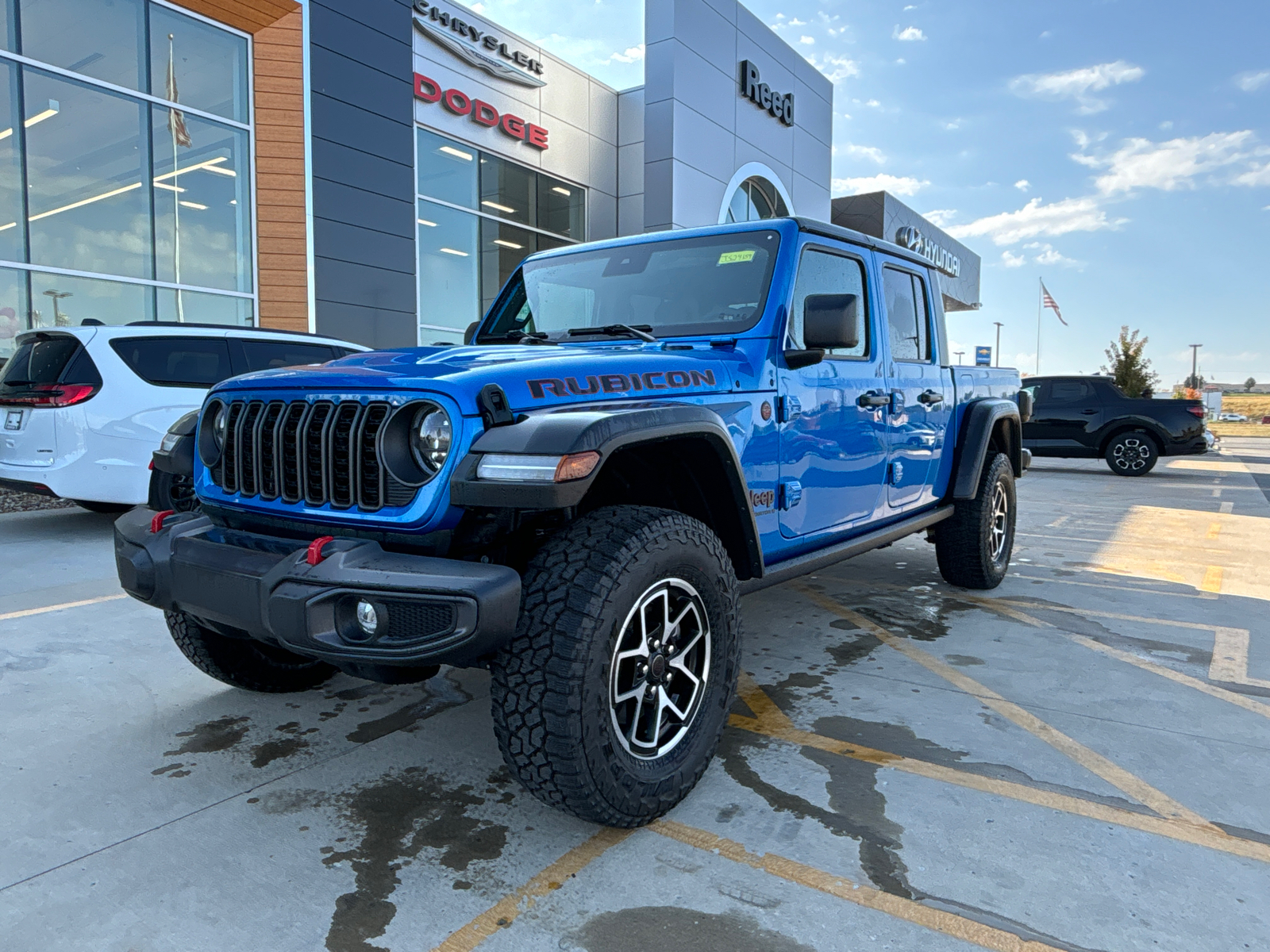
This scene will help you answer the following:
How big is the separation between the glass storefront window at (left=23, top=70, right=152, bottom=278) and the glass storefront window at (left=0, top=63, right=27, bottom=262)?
0.11 meters

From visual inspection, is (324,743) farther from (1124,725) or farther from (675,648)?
(1124,725)

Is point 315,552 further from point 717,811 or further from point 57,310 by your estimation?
point 57,310

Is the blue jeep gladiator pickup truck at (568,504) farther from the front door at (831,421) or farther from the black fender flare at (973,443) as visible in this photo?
the black fender flare at (973,443)

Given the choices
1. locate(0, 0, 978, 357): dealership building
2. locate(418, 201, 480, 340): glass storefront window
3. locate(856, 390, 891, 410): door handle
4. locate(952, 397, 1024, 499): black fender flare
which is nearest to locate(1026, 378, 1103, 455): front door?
locate(0, 0, 978, 357): dealership building

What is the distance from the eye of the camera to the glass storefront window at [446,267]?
1489 cm

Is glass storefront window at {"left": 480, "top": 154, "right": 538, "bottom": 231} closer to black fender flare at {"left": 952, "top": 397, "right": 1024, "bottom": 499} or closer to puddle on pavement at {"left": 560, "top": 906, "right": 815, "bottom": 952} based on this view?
black fender flare at {"left": 952, "top": 397, "right": 1024, "bottom": 499}

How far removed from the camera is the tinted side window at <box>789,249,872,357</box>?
3410 millimetres

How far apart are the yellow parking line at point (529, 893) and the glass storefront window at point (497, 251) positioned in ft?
46.8

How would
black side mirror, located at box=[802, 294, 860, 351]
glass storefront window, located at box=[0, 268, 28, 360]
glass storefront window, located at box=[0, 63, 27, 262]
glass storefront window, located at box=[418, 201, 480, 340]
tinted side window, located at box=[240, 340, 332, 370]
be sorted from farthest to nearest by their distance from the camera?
1. glass storefront window, located at box=[418, 201, 480, 340]
2. glass storefront window, located at box=[0, 63, 27, 262]
3. glass storefront window, located at box=[0, 268, 28, 360]
4. tinted side window, located at box=[240, 340, 332, 370]
5. black side mirror, located at box=[802, 294, 860, 351]

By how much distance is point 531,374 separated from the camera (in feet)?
8.02

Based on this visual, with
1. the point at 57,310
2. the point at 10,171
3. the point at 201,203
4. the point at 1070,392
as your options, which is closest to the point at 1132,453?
the point at 1070,392

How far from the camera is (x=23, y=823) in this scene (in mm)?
2432

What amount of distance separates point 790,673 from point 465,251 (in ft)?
44.2

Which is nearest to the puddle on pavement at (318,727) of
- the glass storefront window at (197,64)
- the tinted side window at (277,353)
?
the tinted side window at (277,353)
